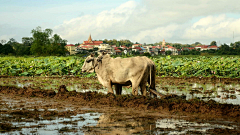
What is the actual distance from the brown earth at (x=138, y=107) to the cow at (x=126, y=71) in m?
0.50

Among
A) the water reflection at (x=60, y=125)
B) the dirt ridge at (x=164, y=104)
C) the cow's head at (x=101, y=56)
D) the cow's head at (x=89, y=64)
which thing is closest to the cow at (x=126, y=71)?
the cow's head at (x=101, y=56)

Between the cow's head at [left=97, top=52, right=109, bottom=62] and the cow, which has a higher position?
the cow's head at [left=97, top=52, right=109, bottom=62]

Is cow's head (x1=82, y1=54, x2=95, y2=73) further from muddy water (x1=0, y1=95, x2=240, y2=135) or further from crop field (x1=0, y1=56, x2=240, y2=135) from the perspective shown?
muddy water (x1=0, y1=95, x2=240, y2=135)

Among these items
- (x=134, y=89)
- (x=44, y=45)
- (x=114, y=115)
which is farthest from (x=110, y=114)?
(x=44, y=45)

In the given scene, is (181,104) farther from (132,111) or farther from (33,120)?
(33,120)

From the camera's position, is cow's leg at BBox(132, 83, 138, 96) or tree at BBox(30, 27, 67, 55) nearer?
cow's leg at BBox(132, 83, 138, 96)

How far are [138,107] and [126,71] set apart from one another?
127 cm

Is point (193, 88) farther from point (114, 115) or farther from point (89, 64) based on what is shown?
point (114, 115)

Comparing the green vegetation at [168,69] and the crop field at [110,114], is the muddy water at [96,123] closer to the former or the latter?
the crop field at [110,114]

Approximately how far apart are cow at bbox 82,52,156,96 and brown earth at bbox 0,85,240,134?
0.50 m

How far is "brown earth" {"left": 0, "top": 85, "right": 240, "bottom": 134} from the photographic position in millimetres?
6402

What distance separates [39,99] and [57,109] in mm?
1990

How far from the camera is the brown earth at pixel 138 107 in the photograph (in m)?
6.40

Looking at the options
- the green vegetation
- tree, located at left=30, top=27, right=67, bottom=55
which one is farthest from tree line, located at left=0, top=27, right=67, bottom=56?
the green vegetation
